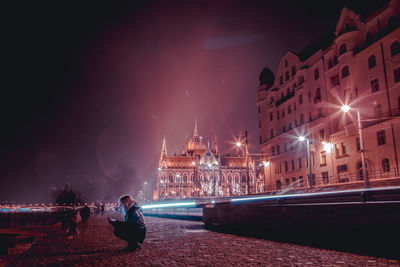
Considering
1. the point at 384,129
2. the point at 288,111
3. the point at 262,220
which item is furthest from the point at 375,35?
the point at 262,220

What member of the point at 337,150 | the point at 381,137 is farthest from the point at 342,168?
the point at 381,137

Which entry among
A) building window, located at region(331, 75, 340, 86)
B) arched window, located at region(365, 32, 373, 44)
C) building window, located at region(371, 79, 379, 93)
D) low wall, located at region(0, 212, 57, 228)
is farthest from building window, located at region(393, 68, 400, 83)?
low wall, located at region(0, 212, 57, 228)

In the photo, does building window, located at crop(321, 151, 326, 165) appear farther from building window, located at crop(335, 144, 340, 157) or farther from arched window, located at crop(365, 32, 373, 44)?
arched window, located at crop(365, 32, 373, 44)

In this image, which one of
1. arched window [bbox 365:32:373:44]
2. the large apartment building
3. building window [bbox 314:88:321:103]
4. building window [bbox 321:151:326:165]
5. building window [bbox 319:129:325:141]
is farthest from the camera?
building window [bbox 314:88:321:103]

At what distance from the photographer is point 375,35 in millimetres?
32094

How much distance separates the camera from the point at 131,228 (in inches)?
298

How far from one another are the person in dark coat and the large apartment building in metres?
22.0

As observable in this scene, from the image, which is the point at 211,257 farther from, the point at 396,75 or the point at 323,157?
the point at 323,157

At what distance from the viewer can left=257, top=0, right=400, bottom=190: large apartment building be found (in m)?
29.4

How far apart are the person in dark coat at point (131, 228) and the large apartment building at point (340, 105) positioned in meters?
22.0

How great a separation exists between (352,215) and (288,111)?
1657 inches

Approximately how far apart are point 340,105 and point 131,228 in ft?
113

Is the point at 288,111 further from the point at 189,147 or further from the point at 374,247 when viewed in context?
the point at 189,147

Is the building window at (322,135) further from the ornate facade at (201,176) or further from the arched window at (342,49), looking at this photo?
the ornate facade at (201,176)
